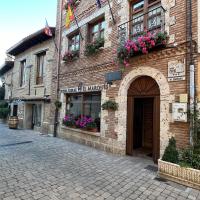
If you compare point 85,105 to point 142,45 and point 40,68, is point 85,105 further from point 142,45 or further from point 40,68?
point 40,68

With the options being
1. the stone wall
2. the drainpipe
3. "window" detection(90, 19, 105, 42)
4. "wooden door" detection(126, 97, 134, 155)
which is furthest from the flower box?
the stone wall

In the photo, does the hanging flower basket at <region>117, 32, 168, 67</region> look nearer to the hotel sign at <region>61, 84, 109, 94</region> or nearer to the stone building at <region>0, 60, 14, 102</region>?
the hotel sign at <region>61, 84, 109, 94</region>

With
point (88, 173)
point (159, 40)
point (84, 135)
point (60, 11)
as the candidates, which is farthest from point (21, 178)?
point (60, 11)

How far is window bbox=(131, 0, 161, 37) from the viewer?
5719 millimetres

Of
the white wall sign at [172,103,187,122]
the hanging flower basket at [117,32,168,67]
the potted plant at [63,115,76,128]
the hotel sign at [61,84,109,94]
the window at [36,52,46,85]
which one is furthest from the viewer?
the window at [36,52,46,85]

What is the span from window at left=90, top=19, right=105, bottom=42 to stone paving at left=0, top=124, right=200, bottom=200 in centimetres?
495

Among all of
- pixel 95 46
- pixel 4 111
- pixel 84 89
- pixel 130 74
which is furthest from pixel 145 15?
pixel 4 111

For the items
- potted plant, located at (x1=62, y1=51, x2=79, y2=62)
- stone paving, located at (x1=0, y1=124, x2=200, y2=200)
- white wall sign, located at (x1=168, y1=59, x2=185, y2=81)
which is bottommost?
stone paving, located at (x1=0, y1=124, x2=200, y2=200)

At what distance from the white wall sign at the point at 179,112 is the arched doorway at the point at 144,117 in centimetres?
68

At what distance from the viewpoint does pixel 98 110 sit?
7.42m

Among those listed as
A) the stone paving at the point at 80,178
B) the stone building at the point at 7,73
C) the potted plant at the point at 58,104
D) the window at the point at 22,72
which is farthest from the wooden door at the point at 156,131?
the stone building at the point at 7,73

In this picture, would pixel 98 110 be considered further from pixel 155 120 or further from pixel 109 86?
pixel 155 120

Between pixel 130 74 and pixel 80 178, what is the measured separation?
141 inches

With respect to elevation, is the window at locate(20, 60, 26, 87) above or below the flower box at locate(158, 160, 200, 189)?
above
